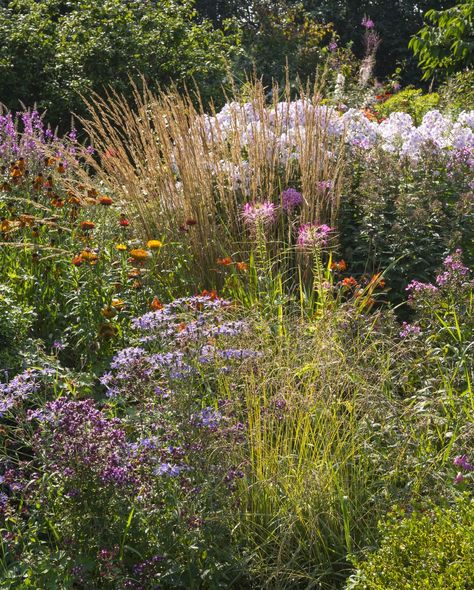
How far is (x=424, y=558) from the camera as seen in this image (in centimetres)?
251

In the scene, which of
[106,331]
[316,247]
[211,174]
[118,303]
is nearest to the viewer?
[106,331]

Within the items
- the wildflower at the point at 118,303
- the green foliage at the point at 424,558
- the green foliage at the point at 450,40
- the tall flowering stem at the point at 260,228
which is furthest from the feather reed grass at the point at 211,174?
the green foliage at the point at 450,40

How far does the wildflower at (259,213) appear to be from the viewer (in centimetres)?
487

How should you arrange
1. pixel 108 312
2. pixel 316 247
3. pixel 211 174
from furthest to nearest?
pixel 211 174 < pixel 316 247 < pixel 108 312

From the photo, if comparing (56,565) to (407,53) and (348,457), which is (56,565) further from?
(407,53)

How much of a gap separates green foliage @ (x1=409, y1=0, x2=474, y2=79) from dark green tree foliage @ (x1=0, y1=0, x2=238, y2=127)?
286 cm

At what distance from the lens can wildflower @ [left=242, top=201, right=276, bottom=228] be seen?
16.0 ft

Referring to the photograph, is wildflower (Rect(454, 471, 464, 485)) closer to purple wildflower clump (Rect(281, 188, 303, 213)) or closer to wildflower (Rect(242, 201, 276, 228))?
wildflower (Rect(242, 201, 276, 228))

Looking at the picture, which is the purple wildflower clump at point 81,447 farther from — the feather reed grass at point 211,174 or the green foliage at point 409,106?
the green foliage at point 409,106

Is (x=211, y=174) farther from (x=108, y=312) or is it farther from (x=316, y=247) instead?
(x=108, y=312)

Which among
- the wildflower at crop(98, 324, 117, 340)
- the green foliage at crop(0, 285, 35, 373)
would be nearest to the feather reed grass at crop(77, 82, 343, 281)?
the wildflower at crop(98, 324, 117, 340)

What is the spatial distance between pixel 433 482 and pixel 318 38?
1386 cm

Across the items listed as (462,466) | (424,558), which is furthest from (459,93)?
(424,558)

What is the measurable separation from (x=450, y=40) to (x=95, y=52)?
5130mm
